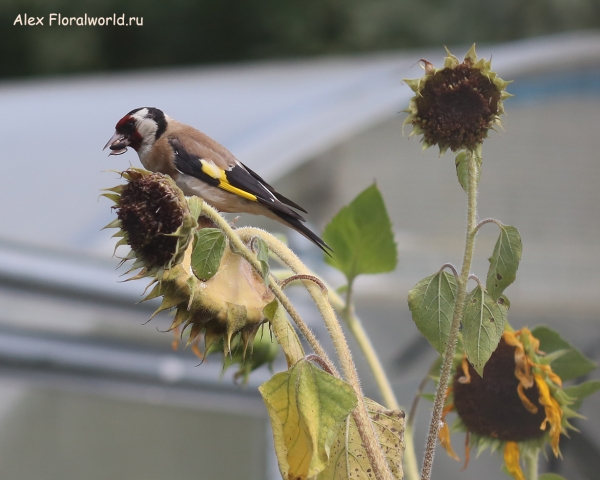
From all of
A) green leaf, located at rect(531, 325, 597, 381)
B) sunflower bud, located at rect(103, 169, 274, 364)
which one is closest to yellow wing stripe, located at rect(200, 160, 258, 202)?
sunflower bud, located at rect(103, 169, 274, 364)

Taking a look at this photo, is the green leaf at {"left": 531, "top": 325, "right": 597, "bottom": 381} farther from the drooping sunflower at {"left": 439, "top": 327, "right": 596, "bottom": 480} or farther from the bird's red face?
the bird's red face

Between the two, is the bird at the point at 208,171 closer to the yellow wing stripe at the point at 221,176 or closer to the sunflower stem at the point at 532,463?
the yellow wing stripe at the point at 221,176

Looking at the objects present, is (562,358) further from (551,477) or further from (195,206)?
(195,206)

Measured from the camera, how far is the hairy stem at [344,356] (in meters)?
0.37

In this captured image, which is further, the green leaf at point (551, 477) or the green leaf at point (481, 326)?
the green leaf at point (551, 477)

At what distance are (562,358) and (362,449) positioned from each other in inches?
8.1

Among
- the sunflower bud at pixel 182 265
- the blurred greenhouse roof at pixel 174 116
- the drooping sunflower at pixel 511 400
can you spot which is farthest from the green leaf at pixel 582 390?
the blurred greenhouse roof at pixel 174 116

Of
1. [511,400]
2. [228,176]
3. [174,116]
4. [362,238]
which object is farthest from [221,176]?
[174,116]

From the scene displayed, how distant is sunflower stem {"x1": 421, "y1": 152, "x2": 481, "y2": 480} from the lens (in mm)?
376

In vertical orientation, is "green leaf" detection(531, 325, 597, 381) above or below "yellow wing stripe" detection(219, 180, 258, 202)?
below

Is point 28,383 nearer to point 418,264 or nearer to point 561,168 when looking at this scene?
point 418,264

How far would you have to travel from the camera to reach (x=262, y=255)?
1.15 ft

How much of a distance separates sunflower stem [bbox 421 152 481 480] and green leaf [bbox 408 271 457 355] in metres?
0.01

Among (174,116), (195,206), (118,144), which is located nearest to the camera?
(195,206)
